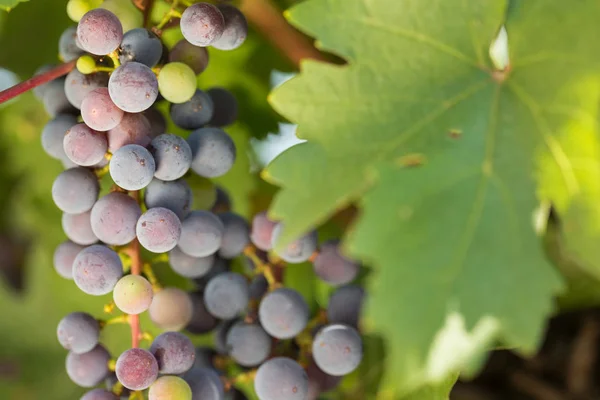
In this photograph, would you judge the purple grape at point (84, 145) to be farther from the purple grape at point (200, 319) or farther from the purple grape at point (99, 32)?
the purple grape at point (200, 319)

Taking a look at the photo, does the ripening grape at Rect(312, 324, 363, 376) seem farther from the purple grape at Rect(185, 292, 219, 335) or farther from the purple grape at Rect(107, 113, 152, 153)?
the purple grape at Rect(107, 113, 152, 153)

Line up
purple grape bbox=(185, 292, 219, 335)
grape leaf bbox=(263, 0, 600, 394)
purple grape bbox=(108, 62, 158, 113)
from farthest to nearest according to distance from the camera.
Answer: purple grape bbox=(185, 292, 219, 335) < purple grape bbox=(108, 62, 158, 113) < grape leaf bbox=(263, 0, 600, 394)

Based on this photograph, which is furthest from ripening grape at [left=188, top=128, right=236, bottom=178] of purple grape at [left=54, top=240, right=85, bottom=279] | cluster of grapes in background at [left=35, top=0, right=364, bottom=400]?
purple grape at [left=54, top=240, right=85, bottom=279]

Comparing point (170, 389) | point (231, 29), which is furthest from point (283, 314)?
point (231, 29)

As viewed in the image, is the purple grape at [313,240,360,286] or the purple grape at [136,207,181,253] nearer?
the purple grape at [136,207,181,253]

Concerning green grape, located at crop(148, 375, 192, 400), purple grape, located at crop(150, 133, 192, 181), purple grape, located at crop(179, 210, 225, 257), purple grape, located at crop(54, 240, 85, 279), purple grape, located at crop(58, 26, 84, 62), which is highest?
purple grape, located at crop(150, 133, 192, 181)

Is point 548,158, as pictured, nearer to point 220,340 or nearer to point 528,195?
point 528,195

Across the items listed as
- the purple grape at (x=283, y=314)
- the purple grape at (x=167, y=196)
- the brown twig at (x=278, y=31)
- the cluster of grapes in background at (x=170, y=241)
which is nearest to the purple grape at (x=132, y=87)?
the cluster of grapes in background at (x=170, y=241)
